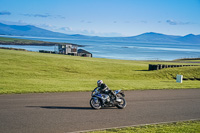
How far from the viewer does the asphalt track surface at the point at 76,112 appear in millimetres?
10875

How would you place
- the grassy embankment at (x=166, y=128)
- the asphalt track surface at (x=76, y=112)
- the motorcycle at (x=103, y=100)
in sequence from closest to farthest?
the grassy embankment at (x=166, y=128)
the asphalt track surface at (x=76, y=112)
the motorcycle at (x=103, y=100)

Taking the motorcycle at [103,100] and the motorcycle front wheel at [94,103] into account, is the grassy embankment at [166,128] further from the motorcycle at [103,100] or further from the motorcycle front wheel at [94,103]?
the motorcycle front wheel at [94,103]

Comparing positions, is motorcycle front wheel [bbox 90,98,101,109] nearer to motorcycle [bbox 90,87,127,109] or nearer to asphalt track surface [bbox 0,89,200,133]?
motorcycle [bbox 90,87,127,109]

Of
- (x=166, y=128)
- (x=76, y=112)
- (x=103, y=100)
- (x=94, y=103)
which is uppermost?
(x=103, y=100)

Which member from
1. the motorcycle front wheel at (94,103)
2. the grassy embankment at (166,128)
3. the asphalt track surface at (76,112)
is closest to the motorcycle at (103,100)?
the motorcycle front wheel at (94,103)

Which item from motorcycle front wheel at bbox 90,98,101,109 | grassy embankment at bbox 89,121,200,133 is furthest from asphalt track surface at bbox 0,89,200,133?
grassy embankment at bbox 89,121,200,133

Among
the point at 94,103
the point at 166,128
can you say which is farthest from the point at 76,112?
the point at 166,128

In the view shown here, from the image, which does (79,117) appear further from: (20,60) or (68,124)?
(20,60)

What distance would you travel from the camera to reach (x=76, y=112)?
13.4m

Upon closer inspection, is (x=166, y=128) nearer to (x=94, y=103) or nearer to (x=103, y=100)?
(x=103, y=100)

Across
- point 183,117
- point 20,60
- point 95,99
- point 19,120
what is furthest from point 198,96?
point 20,60

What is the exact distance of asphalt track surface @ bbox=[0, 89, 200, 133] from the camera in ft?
35.7

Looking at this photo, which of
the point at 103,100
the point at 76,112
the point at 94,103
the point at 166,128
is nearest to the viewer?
the point at 166,128

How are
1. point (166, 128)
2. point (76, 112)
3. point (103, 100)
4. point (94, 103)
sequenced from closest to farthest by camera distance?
point (166, 128) → point (76, 112) → point (103, 100) → point (94, 103)
